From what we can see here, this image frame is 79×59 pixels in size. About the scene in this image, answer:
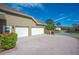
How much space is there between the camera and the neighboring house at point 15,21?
1766 cm

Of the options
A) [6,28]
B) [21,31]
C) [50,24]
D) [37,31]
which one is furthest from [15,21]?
[37,31]

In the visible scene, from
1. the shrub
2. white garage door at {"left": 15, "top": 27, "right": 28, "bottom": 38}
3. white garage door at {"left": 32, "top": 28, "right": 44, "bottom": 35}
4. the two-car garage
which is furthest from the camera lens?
white garage door at {"left": 32, "top": 28, "right": 44, "bottom": 35}

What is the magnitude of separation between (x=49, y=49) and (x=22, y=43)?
2323mm

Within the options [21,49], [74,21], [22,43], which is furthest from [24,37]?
[74,21]

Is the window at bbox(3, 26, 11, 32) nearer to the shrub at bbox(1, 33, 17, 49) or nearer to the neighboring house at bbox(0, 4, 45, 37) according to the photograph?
the neighboring house at bbox(0, 4, 45, 37)

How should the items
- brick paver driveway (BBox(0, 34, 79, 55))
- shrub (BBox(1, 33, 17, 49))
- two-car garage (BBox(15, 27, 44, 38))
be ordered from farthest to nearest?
two-car garage (BBox(15, 27, 44, 38)), brick paver driveway (BBox(0, 34, 79, 55)), shrub (BBox(1, 33, 17, 49))

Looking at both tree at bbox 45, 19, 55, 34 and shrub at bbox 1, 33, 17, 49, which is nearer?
shrub at bbox 1, 33, 17, 49

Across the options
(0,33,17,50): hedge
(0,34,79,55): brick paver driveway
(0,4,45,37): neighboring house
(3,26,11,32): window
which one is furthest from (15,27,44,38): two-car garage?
(0,33,17,50): hedge

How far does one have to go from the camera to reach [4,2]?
17.2 m

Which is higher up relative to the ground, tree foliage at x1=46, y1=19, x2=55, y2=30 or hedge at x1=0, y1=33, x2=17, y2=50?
tree foliage at x1=46, y1=19, x2=55, y2=30

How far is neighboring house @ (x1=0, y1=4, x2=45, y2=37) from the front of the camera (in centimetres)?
1766

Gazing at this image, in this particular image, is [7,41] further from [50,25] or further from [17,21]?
[50,25]

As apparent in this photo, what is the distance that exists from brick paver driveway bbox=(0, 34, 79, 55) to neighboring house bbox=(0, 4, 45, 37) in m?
0.90

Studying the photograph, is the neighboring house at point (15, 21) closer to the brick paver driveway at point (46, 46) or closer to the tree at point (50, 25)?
the tree at point (50, 25)
